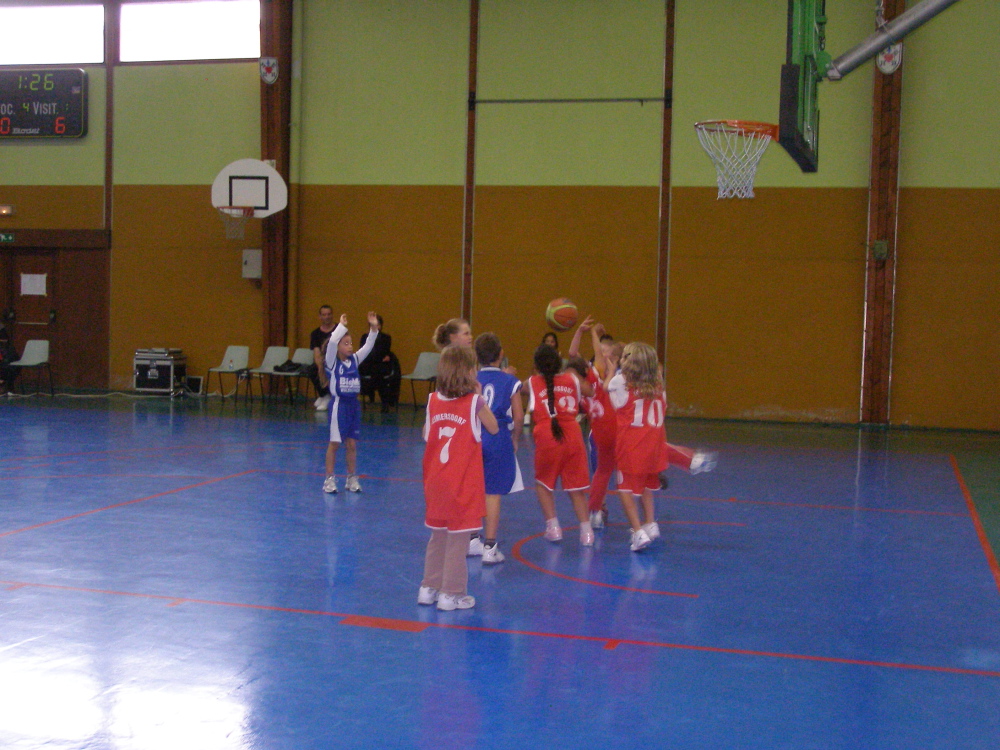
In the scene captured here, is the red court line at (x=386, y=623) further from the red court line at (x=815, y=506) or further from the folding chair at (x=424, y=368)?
the folding chair at (x=424, y=368)

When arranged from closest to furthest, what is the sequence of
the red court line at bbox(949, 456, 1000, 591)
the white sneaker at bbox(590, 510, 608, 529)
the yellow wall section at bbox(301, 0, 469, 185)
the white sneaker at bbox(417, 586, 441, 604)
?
the white sneaker at bbox(417, 586, 441, 604) < the red court line at bbox(949, 456, 1000, 591) < the white sneaker at bbox(590, 510, 608, 529) < the yellow wall section at bbox(301, 0, 469, 185)

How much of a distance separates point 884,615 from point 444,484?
260 centimetres

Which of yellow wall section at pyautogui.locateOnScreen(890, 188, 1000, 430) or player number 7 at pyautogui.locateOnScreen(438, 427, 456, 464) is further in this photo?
yellow wall section at pyautogui.locateOnScreen(890, 188, 1000, 430)

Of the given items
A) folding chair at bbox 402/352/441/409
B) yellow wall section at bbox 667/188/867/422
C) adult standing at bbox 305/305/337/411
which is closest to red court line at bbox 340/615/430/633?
adult standing at bbox 305/305/337/411

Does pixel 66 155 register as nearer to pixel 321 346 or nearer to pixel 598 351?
pixel 321 346

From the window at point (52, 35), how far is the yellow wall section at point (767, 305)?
1131 centimetres

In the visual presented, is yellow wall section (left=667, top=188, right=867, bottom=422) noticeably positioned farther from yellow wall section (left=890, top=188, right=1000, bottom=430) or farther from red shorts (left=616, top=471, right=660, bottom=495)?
red shorts (left=616, top=471, right=660, bottom=495)

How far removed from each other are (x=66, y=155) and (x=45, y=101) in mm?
1047

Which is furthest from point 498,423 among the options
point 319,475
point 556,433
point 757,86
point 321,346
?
point 757,86

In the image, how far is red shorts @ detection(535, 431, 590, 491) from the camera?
6.84 m

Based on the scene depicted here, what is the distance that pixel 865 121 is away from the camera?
15.5 metres

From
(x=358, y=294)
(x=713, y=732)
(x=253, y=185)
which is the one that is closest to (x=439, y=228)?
(x=358, y=294)

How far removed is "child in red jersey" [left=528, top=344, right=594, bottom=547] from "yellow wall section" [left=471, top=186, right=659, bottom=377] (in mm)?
9332

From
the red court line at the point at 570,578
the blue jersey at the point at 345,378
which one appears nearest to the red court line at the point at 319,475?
the blue jersey at the point at 345,378
